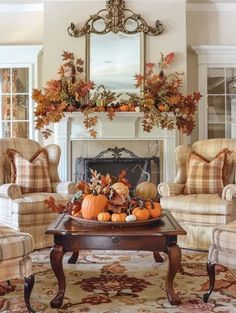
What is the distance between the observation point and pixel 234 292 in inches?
117

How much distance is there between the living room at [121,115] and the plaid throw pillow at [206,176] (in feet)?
0.04

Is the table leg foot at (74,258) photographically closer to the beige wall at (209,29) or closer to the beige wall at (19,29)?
the beige wall at (209,29)

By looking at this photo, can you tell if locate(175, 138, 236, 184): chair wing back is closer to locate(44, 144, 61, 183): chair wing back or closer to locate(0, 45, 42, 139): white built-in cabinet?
locate(44, 144, 61, 183): chair wing back

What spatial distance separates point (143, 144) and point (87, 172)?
2.73 feet

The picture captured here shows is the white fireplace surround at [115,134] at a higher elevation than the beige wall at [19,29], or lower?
lower

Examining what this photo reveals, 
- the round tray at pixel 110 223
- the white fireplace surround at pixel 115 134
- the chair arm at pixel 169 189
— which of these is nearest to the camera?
the round tray at pixel 110 223

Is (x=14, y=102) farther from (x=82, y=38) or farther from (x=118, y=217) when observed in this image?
(x=118, y=217)

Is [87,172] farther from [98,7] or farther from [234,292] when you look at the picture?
[234,292]

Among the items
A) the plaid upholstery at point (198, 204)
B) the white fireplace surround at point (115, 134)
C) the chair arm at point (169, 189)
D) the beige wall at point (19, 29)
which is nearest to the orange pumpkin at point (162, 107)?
the white fireplace surround at point (115, 134)

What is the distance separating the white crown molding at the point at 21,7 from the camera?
5879 millimetres

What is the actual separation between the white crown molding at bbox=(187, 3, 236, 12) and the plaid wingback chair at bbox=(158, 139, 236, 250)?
2144 millimetres

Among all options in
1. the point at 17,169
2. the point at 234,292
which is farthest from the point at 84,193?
the point at 17,169

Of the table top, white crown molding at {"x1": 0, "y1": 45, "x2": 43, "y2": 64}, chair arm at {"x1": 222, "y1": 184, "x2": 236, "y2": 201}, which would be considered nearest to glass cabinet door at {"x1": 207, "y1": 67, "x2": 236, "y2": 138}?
chair arm at {"x1": 222, "y1": 184, "x2": 236, "y2": 201}

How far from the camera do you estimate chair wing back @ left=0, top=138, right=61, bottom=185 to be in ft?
15.4
